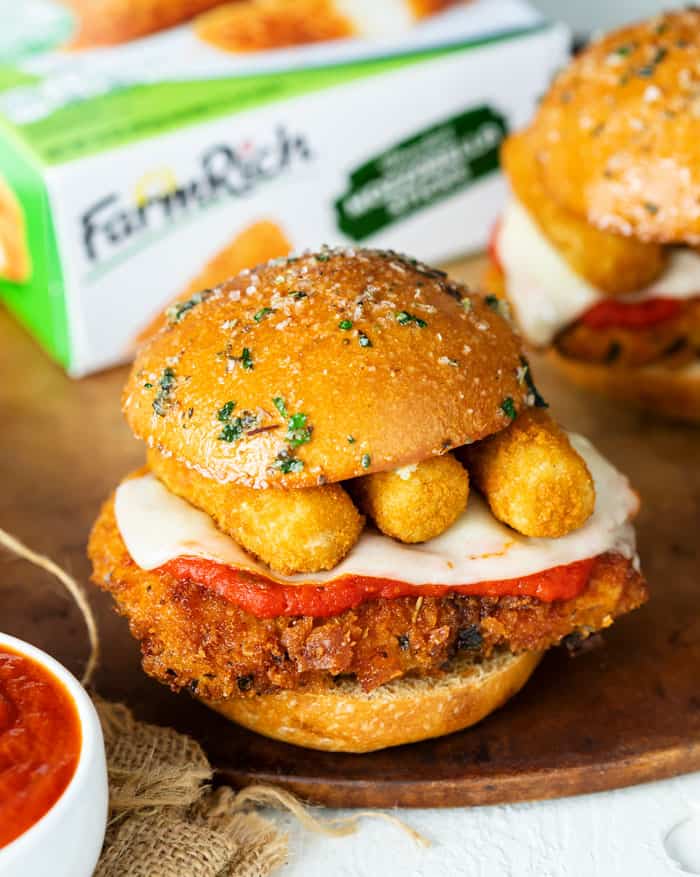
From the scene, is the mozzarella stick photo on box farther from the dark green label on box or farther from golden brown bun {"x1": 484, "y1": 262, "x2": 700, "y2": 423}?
golden brown bun {"x1": 484, "y1": 262, "x2": 700, "y2": 423}

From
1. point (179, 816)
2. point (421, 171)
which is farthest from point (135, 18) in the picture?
point (179, 816)

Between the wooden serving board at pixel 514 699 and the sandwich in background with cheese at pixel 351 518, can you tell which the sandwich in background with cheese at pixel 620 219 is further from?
the sandwich in background with cheese at pixel 351 518

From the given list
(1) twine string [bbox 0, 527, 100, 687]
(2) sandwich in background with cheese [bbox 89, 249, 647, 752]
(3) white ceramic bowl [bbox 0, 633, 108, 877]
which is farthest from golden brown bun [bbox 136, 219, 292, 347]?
(3) white ceramic bowl [bbox 0, 633, 108, 877]

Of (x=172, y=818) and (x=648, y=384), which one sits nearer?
(x=172, y=818)

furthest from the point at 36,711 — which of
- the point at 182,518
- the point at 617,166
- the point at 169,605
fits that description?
the point at 617,166

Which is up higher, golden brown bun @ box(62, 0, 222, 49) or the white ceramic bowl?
golden brown bun @ box(62, 0, 222, 49)

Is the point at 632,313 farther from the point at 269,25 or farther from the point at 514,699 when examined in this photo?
the point at 269,25
